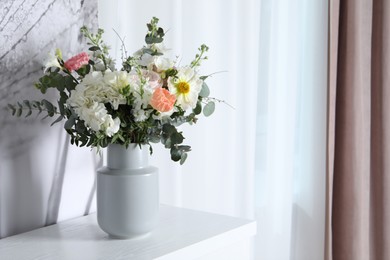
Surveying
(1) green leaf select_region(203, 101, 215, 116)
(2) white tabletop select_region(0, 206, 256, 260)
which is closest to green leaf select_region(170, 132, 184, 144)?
(1) green leaf select_region(203, 101, 215, 116)

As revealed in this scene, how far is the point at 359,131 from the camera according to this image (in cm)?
231

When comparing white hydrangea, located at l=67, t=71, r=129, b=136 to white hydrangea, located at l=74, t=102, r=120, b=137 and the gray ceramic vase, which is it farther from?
the gray ceramic vase

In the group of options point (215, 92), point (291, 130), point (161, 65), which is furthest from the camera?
point (291, 130)

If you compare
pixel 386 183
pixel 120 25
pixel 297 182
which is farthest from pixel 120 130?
pixel 386 183

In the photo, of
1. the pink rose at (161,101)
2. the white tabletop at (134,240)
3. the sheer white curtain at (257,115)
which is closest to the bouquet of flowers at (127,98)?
the pink rose at (161,101)

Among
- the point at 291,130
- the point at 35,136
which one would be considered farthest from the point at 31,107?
the point at 291,130

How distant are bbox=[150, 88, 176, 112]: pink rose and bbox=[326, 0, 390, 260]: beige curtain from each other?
141cm

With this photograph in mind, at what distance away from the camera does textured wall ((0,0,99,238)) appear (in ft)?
3.88

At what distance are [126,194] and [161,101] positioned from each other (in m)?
0.24

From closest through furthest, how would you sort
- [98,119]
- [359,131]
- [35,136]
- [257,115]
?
[98,119] < [35,136] < [257,115] < [359,131]

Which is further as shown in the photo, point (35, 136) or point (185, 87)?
point (35, 136)

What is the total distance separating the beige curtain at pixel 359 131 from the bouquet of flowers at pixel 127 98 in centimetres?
133

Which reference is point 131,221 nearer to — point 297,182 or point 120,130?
point 120,130

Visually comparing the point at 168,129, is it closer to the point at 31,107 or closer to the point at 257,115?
the point at 31,107
